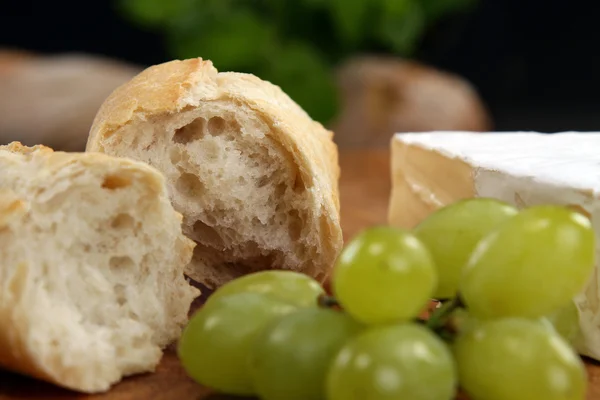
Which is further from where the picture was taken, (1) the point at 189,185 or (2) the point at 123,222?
(1) the point at 189,185

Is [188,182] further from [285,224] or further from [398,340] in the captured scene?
[398,340]

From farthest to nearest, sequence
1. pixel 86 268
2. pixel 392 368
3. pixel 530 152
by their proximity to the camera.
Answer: pixel 530 152 → pixel 86 268 → pixel 392 368

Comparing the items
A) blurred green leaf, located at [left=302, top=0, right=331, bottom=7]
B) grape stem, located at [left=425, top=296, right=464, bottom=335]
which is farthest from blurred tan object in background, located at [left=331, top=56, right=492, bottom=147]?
grape stem, located at [left=425, top=296, right=464, bottom=335]

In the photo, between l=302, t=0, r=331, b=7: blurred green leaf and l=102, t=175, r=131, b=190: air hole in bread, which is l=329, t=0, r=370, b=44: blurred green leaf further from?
l=102, t=175, r=131, b=190: air hole in bread

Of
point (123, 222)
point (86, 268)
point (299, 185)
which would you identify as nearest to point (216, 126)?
point (299, 185)

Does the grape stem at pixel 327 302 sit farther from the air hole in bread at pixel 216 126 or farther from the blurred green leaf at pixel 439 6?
the blurred green leaf at pixel 439 6

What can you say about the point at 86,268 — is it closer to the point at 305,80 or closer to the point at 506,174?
the point at 506,174

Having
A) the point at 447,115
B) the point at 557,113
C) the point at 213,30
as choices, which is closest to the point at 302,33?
the point at 213,30
